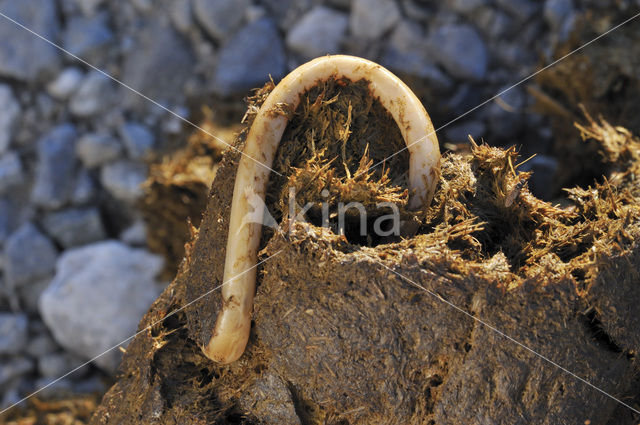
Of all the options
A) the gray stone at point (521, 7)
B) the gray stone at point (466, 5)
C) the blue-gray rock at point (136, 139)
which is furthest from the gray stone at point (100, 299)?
the gray stone at point (521, 7)

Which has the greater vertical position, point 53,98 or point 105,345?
point 53,98

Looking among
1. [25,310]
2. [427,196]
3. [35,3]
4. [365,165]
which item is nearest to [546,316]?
[427,196]

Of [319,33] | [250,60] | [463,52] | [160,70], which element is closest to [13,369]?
[160,70]

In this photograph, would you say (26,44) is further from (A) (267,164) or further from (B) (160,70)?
(A) (267,164)

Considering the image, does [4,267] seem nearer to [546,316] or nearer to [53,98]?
[53,98]

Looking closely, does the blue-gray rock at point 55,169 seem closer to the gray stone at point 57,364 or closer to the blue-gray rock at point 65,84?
the blue-gray rock at point 65,84

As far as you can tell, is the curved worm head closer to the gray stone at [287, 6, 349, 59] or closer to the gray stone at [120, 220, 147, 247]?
the gray stone at [287, 6, 349, 59]
